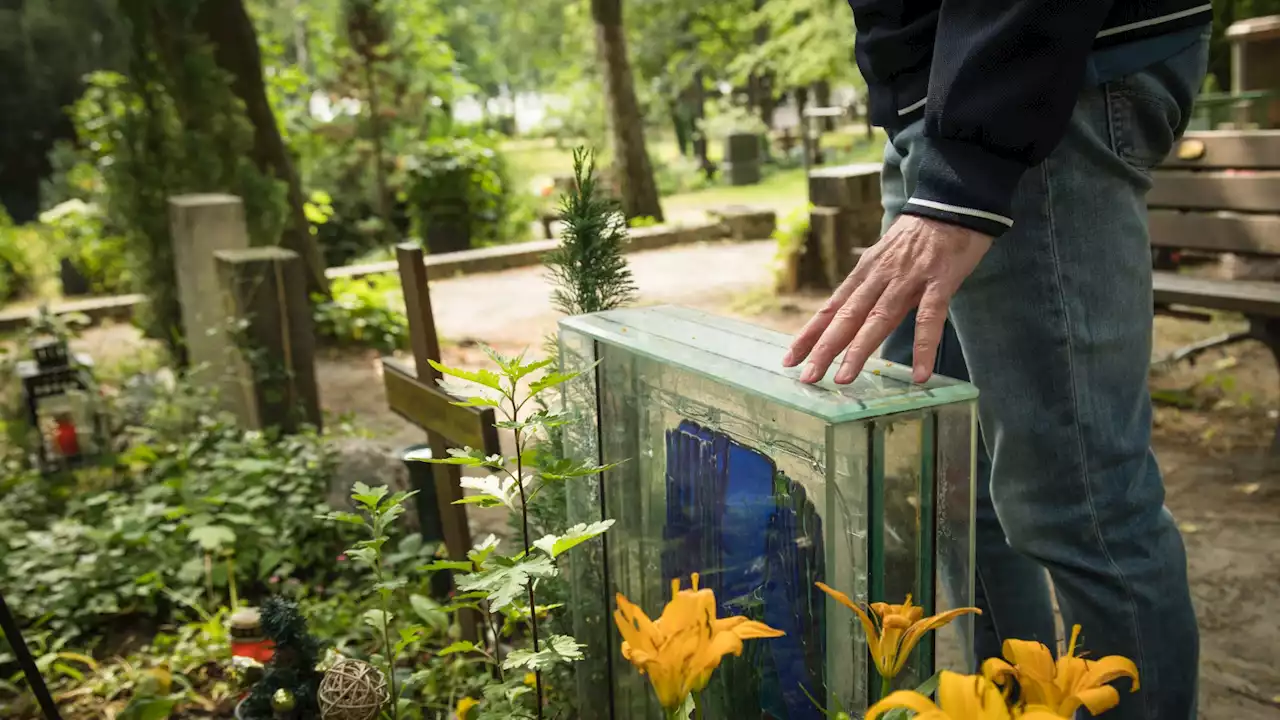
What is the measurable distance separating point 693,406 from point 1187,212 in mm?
3949

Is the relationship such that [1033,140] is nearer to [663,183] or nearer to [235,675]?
[235,675]

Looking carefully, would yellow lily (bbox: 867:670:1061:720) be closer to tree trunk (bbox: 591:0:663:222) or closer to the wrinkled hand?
the wrinkled hand

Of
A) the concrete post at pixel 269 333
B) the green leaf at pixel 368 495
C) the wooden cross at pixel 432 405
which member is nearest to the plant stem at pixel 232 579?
the wooden cross at pixel 432 405

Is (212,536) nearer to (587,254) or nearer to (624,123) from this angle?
(587,254)

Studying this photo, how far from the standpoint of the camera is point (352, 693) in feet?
5.41

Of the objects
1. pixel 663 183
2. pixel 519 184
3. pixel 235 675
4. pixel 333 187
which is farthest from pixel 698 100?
pixel 235 675

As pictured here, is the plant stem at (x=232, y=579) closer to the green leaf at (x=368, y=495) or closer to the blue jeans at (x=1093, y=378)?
the green leaf at (x=368, y=495)

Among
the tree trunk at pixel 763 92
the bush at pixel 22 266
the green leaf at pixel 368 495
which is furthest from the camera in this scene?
the tree trunk at pixel 763 92

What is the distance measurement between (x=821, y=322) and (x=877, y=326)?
0.23 feet

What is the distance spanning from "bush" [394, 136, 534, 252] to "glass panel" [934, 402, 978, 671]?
1007 cm

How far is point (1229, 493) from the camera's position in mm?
3457

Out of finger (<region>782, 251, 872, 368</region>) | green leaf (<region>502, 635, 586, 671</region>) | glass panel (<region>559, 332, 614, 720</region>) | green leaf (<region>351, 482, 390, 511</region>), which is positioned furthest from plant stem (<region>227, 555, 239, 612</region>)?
finger (<region>782, 251, 872, 368</region>)

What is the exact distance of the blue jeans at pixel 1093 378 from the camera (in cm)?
132

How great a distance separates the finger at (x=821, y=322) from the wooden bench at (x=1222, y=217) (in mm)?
3058
